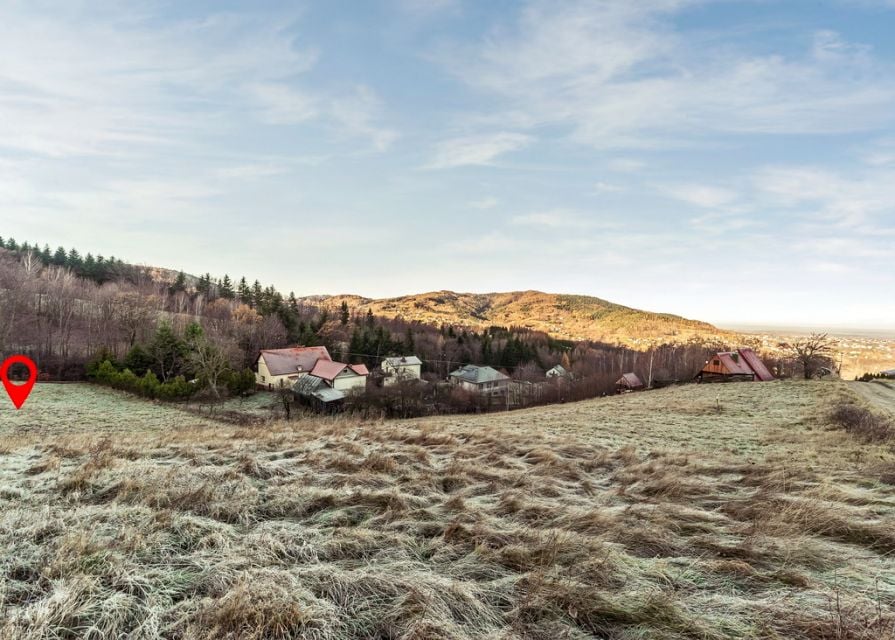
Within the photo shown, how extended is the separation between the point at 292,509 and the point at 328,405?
102ft

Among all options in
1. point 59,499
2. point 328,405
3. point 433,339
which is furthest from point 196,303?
point 59,499

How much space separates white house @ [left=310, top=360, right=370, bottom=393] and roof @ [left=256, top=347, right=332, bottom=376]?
10.9 ft

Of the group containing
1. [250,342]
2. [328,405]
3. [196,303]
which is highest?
[196,303]

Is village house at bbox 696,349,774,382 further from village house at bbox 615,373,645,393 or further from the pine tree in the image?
the pine tree

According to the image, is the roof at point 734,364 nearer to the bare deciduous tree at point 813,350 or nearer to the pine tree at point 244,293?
the bare deciduous tree at point 813,350

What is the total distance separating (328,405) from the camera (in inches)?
1344

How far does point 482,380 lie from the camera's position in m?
60.9

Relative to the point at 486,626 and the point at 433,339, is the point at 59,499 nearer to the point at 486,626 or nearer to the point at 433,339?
the point at 486,626

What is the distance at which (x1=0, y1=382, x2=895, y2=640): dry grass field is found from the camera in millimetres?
2621

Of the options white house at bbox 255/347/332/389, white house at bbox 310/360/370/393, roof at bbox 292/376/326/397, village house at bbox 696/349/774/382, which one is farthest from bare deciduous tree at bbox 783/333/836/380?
white house at bbox 255/347/332/389

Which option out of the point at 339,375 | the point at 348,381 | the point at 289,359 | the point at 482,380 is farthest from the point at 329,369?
the point at 482,380

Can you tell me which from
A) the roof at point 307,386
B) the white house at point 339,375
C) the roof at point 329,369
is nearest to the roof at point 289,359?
the roof at point 329,369

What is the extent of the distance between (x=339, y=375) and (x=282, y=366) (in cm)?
779

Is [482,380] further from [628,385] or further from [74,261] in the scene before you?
[74,261]
